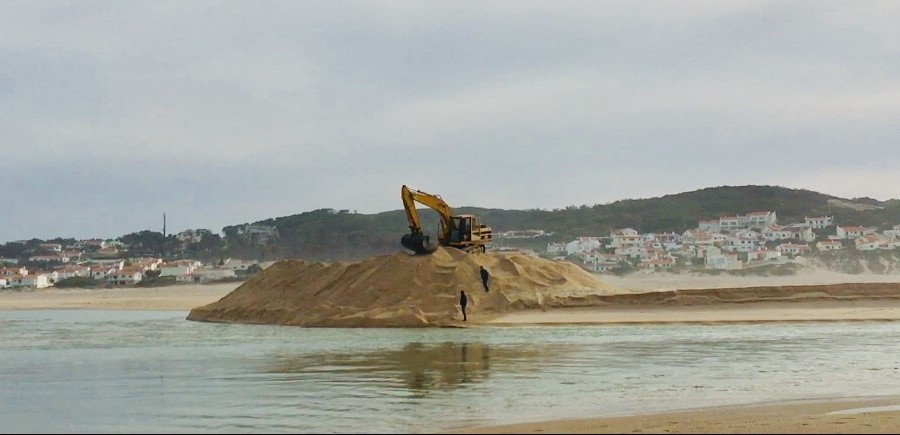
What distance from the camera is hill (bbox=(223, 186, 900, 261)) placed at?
143875 millimetres

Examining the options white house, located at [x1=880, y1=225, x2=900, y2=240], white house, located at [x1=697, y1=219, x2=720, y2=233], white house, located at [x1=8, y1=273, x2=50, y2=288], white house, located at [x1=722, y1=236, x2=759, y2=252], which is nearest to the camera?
white house, located at [x1=8, y1=273, x2=50, y2=288]

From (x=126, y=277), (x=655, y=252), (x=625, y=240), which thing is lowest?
(x=126, y=277)

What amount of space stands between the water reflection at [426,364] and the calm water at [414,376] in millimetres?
39

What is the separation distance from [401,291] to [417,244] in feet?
14.2

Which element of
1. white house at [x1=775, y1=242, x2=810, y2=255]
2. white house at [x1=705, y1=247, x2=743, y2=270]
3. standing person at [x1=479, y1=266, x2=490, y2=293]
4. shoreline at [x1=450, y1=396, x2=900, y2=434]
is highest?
white house at [x1=775, y1=242, x2=810, y2=255]

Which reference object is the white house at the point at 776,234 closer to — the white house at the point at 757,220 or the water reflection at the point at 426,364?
the white house at the point at 757,220

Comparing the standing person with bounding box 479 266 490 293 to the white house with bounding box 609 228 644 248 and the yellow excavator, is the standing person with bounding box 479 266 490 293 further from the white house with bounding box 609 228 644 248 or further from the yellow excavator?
the white house with bounding box 609 228 644 248

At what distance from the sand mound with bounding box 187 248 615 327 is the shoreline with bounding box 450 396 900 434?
2265 cm

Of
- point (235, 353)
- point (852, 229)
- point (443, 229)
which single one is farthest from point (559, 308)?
point (852, 229)

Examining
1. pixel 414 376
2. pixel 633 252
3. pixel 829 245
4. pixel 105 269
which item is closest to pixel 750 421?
pixel 414 376

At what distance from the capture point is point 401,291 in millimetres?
38812

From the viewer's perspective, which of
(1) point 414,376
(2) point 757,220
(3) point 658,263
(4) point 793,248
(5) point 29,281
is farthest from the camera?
(2) point 757,220

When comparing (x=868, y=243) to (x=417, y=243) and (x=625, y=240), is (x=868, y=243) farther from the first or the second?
(x=417, y=243)

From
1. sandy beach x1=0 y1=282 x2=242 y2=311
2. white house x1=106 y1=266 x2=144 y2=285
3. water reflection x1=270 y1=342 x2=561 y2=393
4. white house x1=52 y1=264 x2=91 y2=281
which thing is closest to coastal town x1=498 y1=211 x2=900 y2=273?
sandy beach x1=0 y1=282 x2=242 y2=311
